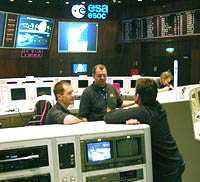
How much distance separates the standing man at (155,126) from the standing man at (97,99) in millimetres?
1302

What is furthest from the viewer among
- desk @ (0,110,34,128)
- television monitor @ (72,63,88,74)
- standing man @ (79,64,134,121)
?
television monitor @ (72,63,88,74)

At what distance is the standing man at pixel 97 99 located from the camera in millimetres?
3006

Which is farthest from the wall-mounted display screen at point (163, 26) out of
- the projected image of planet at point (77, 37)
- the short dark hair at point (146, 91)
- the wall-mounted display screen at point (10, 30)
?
the short dark hair at point (146, 91)

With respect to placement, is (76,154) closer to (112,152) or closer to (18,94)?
(112,152)

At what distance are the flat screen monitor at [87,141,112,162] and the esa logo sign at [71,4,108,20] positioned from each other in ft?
27.1

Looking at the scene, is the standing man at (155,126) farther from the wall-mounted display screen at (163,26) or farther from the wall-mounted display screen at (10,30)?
the wall-mounted display screen at (10,30)

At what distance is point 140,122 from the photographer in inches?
64.0

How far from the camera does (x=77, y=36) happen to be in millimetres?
9164

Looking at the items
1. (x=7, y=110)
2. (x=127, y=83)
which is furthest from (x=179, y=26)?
(x=7, y=110)

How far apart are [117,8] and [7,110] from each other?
18.8 feet

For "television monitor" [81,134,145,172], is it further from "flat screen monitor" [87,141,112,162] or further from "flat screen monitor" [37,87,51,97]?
"flat screen monitor" [37,87,51,97]

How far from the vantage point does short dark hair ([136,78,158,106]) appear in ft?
5.53

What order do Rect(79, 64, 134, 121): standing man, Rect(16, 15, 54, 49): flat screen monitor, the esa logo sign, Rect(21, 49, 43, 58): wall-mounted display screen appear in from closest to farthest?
Rect(79, 64, 134, 121): standing man, Rect(16, 15, 54, 49): flat screen monitor, Rect(21, 49, 43, 58): wall-mounted display screen, the esa logo sign

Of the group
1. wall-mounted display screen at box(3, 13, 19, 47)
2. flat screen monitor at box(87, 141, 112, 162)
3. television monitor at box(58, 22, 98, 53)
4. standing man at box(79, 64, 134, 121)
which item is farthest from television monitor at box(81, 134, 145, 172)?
television monitor at box(58, 22, 98, 53)
